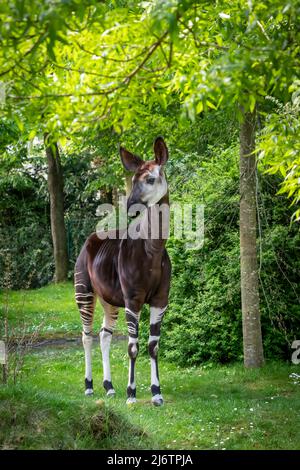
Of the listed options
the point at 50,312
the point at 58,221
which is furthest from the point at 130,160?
the point at 58,221

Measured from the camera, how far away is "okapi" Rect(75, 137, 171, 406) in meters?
6.75

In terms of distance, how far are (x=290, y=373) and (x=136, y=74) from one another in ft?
16.4

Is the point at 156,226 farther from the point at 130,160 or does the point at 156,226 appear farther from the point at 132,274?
the point at 130,160

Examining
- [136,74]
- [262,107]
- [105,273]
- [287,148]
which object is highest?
[262,107]

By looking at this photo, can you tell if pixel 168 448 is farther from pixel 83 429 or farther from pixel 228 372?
pixel 228 372

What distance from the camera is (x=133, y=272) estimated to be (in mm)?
7125

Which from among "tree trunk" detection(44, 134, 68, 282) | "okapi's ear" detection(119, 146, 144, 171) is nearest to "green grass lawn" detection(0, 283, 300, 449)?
"okapi's ear" detection(119, 146, 144, 171)

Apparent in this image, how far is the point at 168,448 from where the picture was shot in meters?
5.49

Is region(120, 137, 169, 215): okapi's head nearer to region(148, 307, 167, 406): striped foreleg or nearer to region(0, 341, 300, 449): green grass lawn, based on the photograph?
region(148, 307, 167, 406): striped foreleg

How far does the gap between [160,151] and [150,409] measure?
2.64 m

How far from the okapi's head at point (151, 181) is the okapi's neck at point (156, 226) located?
113mm

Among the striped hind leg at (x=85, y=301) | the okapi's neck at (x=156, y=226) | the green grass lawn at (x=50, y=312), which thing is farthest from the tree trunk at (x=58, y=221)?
the okapi's neck at (x=156, y=226)

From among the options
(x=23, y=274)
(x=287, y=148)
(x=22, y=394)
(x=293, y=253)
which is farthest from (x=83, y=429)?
(x=23, y=274)

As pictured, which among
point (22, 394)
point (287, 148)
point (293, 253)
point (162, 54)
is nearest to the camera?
point (162, 54)
